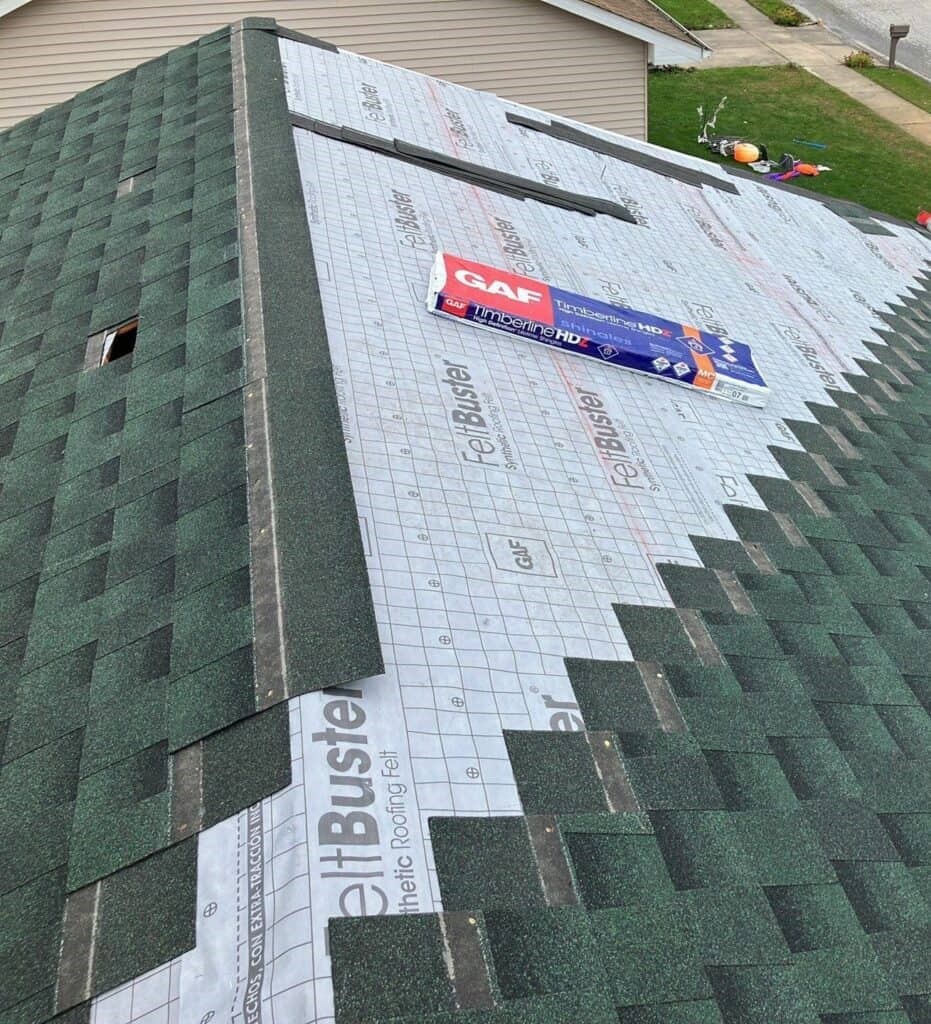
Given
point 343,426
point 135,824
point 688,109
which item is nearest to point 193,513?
point 343,426

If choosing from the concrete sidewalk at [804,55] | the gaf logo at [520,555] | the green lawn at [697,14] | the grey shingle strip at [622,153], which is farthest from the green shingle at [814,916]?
the green lawn at [697,14]

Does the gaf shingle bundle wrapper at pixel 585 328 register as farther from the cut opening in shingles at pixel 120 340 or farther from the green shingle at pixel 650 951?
the green shingle at pixel 650 951

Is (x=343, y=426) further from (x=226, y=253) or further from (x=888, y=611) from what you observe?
(x=888, y=611)

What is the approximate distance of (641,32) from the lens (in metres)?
13.8

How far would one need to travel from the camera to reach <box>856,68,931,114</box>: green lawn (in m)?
24.4

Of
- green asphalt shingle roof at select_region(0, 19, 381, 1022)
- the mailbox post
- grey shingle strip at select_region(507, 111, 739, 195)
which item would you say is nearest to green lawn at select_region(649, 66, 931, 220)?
the mailbox post

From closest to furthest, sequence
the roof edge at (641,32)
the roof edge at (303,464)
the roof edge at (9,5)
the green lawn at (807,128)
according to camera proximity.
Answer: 1. the roof edge at (303,464)
2. the roof edge at (9,5)
3. the roof edge at (641,32)
4. the green lawn at (807,128)

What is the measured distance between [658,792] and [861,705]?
1.36 m

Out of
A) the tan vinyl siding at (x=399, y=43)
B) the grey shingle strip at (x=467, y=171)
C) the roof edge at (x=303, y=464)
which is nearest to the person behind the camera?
the roof edge at (x=303, y=464)

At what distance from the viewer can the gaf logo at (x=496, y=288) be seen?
18.5 feet

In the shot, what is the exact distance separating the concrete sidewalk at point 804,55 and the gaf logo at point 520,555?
2376 cm

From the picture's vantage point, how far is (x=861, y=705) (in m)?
3.96

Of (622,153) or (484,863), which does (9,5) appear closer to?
(622,153)

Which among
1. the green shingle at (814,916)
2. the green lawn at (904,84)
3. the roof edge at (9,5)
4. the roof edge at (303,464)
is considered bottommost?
the green lawn at (904,84)
